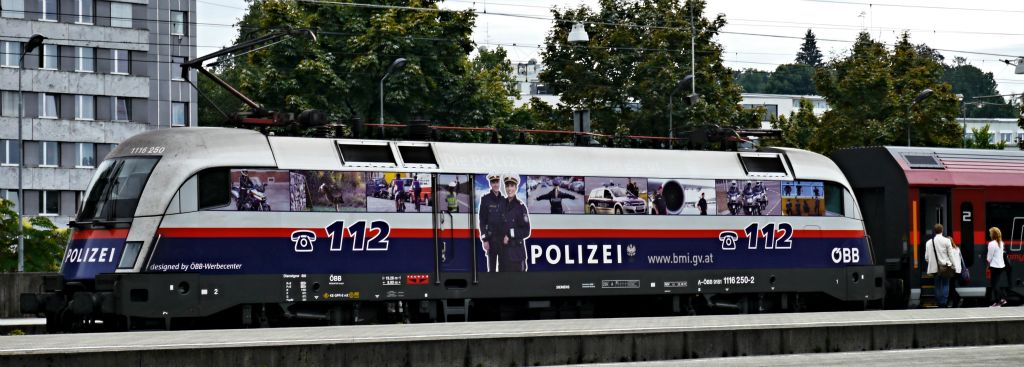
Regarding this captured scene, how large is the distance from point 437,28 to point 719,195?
39.4 meters

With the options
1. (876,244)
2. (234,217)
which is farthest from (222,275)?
(876,244)

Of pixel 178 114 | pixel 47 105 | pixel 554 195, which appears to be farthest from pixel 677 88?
pixel 178 114

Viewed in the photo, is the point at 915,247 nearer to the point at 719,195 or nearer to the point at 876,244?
the point at 876,244

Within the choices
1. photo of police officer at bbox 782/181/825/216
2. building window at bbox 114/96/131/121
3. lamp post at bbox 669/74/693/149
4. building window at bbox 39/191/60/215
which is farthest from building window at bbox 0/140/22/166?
photo of police officer at bbox 782/181/825/216

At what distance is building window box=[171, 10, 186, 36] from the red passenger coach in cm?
5553

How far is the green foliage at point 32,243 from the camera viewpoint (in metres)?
33.9

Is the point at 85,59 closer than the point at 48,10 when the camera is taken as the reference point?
No

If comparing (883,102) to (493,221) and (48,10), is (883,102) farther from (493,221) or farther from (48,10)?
(493,221)

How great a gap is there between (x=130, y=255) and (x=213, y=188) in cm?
147

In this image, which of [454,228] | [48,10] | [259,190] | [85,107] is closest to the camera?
[259,190]

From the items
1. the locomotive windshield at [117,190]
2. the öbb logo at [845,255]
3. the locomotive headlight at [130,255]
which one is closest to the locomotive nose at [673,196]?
the öbb logo at [845,255]

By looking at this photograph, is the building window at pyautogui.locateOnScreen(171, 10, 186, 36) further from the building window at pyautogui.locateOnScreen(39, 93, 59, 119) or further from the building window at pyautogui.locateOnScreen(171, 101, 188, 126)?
the building window at pyautogui.locateOnScreen(39, 93, 59, 119)

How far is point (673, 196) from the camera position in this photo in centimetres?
2620

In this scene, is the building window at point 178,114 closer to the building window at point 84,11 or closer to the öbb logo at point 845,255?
the building window at point 84,11
